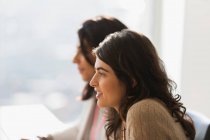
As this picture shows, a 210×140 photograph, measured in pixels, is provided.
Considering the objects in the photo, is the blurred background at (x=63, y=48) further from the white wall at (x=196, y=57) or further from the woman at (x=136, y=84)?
the woman at (x=136, y=84)

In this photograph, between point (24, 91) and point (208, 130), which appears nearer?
point (208, 130)

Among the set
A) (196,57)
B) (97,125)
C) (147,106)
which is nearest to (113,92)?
(147,106)

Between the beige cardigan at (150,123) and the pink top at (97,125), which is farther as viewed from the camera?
the pink top at (97,125)

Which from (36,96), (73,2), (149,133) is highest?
(73,2)

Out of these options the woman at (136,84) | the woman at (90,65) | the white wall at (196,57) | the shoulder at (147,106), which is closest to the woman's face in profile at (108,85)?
the woman at (136,84)

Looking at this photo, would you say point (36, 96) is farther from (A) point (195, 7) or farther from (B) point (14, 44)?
(A) point (195, 7)

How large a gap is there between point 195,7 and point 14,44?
3.47 feet

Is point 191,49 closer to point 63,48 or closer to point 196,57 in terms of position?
point 196,57

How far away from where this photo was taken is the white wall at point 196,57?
2.09m

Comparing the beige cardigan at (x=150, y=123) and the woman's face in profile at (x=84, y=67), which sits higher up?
the beige cardigan at (x=150, y=123)

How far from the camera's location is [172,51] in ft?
7.77

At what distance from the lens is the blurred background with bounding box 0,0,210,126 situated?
2135 millimetres

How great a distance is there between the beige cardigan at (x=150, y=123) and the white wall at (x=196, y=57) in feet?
3.43

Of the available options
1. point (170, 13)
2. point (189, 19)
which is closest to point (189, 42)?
point (189, 19)
